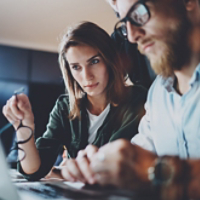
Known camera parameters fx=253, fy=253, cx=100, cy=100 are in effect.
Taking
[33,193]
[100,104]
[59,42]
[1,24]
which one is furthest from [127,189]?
[1,24]

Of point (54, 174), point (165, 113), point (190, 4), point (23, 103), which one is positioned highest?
point (190, 4)

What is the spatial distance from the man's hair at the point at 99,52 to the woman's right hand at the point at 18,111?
0.39 ft

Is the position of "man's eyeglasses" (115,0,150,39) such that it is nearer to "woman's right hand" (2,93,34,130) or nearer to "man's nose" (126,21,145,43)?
"man's nose" (126,21,145,43)

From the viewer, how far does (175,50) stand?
0.56 metres

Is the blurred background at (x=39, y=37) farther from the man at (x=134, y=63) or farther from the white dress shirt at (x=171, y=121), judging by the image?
the white dress shirt at (x=171, y=121)

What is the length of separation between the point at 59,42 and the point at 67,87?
125 mm

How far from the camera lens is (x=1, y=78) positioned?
665mm

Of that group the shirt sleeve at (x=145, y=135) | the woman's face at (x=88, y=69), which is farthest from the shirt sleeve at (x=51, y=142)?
the shirt sleeve at (x=145, y=135)

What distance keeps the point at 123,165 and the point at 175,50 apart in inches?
11.2

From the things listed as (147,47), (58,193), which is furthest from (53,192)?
(147,47)

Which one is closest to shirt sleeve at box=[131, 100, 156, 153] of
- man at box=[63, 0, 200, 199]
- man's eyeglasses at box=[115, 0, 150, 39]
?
man at box=[63, 0, 200, 199]

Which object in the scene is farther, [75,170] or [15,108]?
[15,108]

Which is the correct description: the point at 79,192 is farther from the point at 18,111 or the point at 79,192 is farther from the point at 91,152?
the point at 18,111

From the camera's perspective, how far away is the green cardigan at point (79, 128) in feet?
2.20
